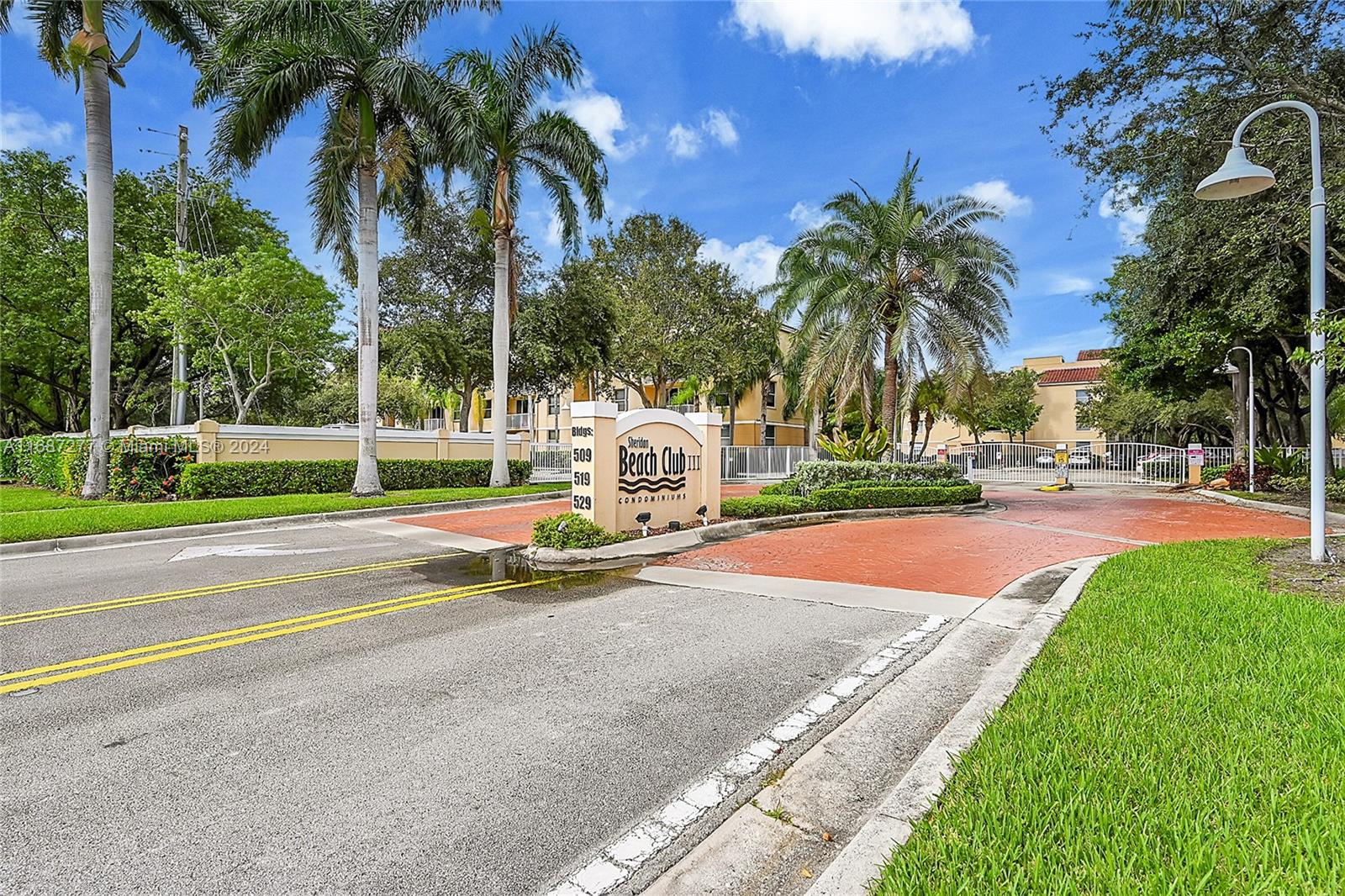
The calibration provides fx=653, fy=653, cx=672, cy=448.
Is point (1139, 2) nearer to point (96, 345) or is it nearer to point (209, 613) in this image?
point (209, 613)

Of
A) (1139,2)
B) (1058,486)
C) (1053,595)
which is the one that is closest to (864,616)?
(1053,595)

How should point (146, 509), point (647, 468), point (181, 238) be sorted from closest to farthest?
1. point (647, 468)
2. point (146, 509)
3. point (181, 238)

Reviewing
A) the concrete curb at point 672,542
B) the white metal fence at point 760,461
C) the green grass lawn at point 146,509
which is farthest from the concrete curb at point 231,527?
the white metal fence at point 760,461

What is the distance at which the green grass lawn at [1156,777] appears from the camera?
89.9 inches

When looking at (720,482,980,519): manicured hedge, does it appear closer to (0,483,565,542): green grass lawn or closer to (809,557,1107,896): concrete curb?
(0,483,565,542): green grass lawn

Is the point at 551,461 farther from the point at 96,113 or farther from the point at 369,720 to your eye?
the point at 369,720

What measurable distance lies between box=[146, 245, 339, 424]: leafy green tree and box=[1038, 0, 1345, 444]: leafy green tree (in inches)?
956

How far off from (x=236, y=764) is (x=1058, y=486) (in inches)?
1203

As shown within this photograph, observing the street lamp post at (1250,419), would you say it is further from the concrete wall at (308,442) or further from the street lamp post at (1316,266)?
the concrete wall at (308,442)

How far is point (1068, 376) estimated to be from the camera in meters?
57.1

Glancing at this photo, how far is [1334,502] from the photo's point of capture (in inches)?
673

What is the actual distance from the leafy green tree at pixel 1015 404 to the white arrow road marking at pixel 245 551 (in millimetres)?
46108

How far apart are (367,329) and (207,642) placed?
42.2 feet

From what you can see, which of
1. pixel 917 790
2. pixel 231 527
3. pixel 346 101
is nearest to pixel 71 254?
pixel 346 101
